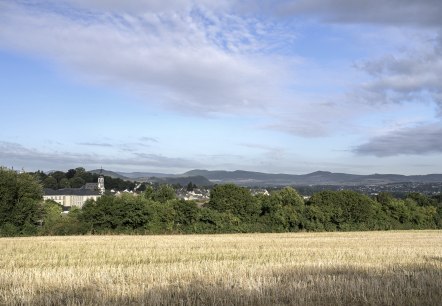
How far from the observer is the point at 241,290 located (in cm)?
1113

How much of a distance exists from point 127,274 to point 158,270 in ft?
4.38

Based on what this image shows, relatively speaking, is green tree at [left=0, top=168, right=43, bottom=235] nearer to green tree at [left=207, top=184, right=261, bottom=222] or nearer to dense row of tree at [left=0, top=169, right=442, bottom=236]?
dense row of tree at [left=0, top=169, right=442, bottom=236]

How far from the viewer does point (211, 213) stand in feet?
198

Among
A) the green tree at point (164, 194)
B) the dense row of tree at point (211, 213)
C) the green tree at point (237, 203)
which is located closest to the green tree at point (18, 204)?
the dense row of tree at point (211, 213)

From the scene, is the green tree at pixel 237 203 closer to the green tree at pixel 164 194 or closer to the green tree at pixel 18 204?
the green tree at pixel 164 194

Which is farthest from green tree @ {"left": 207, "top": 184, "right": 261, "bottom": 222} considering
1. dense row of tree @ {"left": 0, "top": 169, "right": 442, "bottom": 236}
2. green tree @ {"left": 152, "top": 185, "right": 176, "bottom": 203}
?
green tree @ {"left": 152, "top": 185, "right": 176, "bottom": 203}

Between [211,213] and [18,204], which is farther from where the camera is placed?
[211,213]

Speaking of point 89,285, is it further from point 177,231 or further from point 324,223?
point 324,223

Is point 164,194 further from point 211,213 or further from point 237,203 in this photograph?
point 211,213

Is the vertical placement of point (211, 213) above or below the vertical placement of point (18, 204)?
below

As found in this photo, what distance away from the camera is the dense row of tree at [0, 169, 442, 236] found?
177ft

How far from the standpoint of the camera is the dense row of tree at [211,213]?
177ft

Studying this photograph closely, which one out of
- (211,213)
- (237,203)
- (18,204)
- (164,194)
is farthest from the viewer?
(164,194)

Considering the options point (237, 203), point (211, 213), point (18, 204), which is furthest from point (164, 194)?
point (18, 204)
